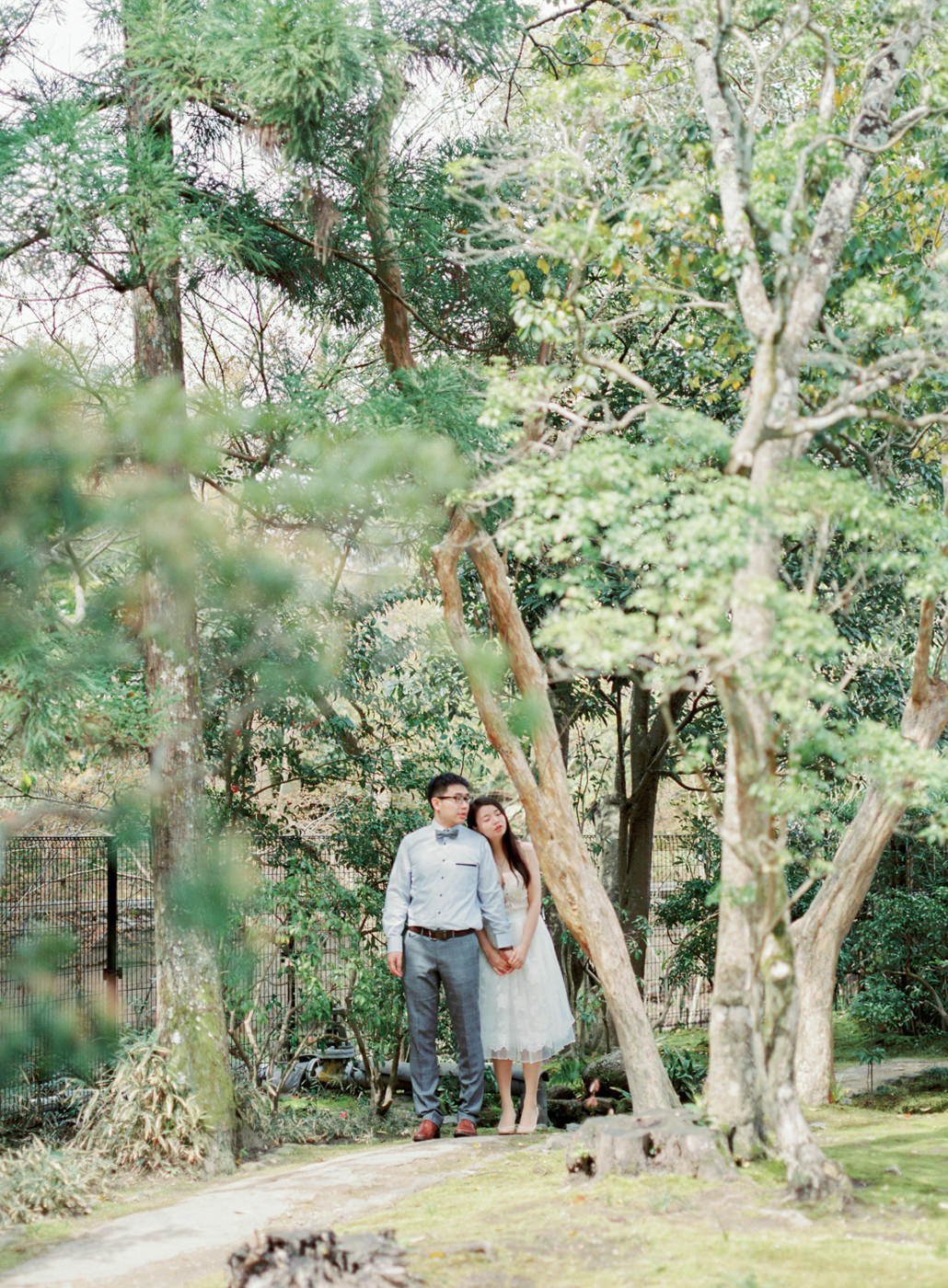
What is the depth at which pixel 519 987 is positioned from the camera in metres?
5.54

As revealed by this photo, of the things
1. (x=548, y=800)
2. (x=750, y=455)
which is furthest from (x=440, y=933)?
(x=750, y=455)

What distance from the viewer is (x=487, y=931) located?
18.1 ft

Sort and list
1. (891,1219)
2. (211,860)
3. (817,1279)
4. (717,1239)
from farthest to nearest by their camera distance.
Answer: (211,860) → (891,1219) → (717,1239) → (817,1279)

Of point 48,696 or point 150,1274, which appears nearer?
point 150,1274

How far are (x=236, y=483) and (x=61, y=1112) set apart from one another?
118 inches

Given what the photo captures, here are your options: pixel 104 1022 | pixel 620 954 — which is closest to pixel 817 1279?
pixel 620 954

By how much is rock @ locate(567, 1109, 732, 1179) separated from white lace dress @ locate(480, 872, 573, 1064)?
142 cm

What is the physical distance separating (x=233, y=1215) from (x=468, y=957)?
1.61 meters

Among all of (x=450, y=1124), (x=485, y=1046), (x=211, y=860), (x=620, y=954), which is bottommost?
(x=450, y=1124)

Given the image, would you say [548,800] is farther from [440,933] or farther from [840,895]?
[840,895]

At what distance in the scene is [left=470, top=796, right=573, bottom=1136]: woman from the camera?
5.46m

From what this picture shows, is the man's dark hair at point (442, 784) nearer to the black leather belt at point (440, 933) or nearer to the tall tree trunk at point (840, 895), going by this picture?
the black leather belt at point (440, 933)

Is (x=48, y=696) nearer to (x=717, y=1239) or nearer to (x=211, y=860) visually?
(x=211, y=860)

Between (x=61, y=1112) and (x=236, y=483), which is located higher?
(x=236, y=483)
